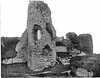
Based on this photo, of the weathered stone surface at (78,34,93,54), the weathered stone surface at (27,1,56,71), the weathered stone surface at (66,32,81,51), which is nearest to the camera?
the weathered stone surface at (27,1,56,71)

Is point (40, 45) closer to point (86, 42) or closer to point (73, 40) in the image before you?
point (73, 40)

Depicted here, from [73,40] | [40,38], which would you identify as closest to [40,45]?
[40,38]

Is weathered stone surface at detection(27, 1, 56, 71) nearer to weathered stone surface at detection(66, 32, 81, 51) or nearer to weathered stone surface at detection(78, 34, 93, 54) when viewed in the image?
weathered stone surface at detection(66, 32, 81, 51)

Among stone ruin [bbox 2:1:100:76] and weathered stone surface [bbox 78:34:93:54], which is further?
weathered stone surface [bbox 78:34:93:54]

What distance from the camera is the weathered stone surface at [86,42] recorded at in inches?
789

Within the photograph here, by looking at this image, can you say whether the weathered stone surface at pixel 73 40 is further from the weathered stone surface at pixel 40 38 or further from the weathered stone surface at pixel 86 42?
the weathered stone surface at pixel 40 38

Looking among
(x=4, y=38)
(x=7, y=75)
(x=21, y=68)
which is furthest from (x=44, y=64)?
(x=4, y=38)

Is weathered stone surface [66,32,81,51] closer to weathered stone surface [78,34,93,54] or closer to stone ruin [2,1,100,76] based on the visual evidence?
weathered stone surface [78,34,93,54]

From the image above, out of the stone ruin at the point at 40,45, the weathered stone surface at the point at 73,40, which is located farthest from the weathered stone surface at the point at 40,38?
the weathered stone surface at the point at 73,40

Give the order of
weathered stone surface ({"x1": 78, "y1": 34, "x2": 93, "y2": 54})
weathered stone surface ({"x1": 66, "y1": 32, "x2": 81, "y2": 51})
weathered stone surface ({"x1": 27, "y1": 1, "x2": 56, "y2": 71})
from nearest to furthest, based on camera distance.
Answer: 1. weathered stone surface ({"x1": 27, "y1": 1, "x2": 56, "y2": 71})
2. weathered stone surface ({"x1": 66, "y1": 32, "x2": 81, "y2": 51})
3. weathered stone surface ({"x1": 78, "y1": 34, "x2": 93, "y2": 54})

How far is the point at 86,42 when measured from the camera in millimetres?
20250

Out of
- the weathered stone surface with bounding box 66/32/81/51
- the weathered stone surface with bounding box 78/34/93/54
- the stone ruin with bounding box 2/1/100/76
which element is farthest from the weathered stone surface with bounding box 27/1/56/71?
the weathered stone surface with bounding box 78/34/93/54

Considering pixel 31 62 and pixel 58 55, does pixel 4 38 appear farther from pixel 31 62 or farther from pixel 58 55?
pixel 58 55

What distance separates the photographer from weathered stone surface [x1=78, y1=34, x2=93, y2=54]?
20031mm
